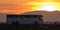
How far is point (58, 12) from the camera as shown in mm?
675

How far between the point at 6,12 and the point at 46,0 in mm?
273

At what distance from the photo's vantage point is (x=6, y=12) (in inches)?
25.7

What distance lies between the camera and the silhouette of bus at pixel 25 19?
0.68 metres

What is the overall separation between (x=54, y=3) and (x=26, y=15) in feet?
0.65

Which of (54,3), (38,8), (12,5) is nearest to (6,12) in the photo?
(12,5)

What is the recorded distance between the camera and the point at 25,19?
681 mm

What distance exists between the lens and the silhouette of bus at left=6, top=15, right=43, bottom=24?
68 cm
